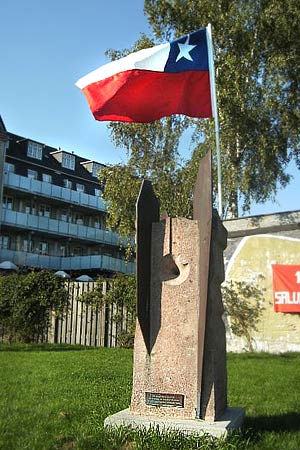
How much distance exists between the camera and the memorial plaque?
5008mm

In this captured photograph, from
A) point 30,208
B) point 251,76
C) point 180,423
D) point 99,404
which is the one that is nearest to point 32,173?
point 30,208

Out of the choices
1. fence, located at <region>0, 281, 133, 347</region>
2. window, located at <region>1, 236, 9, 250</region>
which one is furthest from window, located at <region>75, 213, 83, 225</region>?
fence, located at <region>0, 281, 133, 347</region>

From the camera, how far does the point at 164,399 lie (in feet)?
16.6

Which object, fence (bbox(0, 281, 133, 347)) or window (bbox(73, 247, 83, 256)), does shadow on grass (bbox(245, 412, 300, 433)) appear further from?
window (bbox(73, 247, 83, 256))

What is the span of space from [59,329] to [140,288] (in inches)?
490

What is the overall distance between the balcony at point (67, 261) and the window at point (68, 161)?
12.3 meters

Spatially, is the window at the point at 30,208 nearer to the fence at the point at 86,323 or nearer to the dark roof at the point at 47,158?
the dark roof at the point at 47,158

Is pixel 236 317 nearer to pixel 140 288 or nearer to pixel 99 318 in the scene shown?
pixel 99 318

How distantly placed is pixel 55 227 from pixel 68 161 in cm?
1124

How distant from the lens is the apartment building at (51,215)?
4366cm

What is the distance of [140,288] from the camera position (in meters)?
5.16

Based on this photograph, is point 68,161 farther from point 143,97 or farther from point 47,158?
point 143,97

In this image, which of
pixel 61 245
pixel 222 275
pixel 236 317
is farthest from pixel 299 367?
pixel 61 245

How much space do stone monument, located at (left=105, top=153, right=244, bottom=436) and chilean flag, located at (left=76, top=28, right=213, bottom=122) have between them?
3118 millimetres
